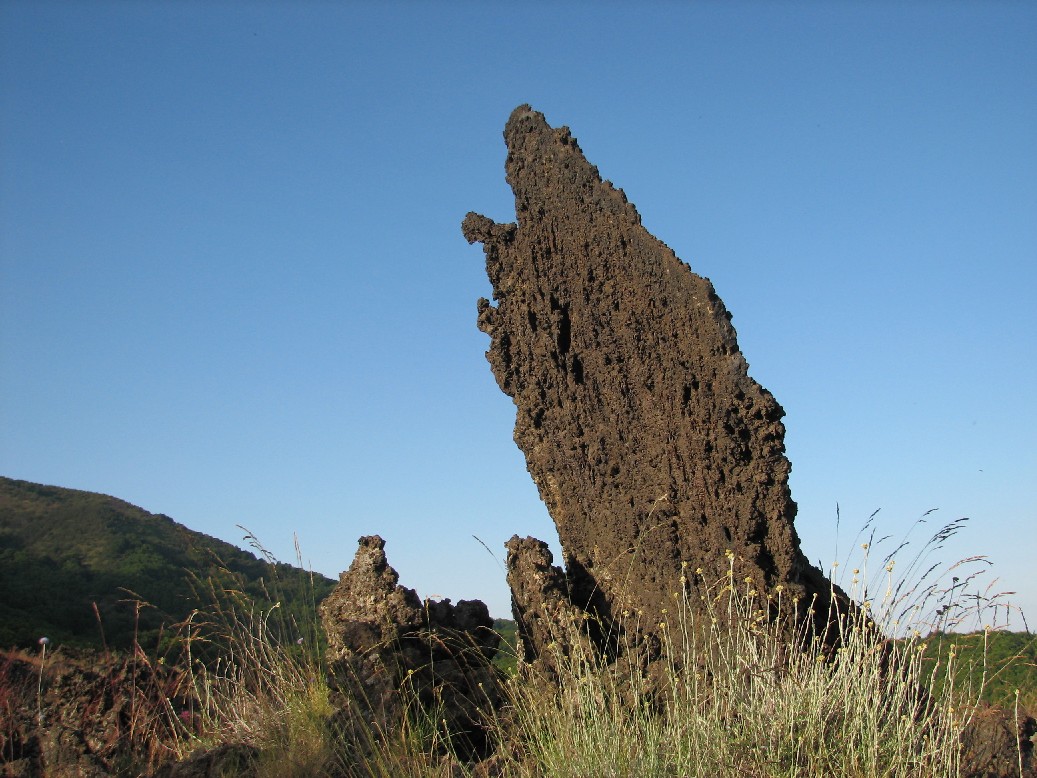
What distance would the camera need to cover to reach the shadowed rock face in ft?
18.0

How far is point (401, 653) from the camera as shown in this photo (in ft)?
18.8

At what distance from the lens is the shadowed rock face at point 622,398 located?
5.49 metres

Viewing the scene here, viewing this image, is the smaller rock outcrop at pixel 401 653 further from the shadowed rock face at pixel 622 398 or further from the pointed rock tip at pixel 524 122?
the pointed rock tip at pixel 524 122

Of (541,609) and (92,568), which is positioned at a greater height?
(541,609)

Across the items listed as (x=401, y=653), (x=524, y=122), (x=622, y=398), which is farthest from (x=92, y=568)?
(x=622, y=398)

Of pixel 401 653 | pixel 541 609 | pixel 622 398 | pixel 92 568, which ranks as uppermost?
pixel 622 398

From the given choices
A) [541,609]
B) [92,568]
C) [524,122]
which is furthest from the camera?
[92,568]

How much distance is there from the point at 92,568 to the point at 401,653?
2700 cm

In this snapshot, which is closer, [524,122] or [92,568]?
[524,122]

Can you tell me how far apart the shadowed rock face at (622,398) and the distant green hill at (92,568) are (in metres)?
2.09

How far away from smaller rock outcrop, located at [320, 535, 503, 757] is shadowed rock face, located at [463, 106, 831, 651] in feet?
1.70

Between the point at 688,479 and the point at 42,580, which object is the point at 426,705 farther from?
the point at 42,580

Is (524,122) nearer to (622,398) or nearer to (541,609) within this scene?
(622,398)

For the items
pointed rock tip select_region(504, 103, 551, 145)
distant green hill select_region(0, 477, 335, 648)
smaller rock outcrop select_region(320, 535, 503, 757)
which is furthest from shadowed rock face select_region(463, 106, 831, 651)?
distant green hill select_region(0, 477, 335, 648)
